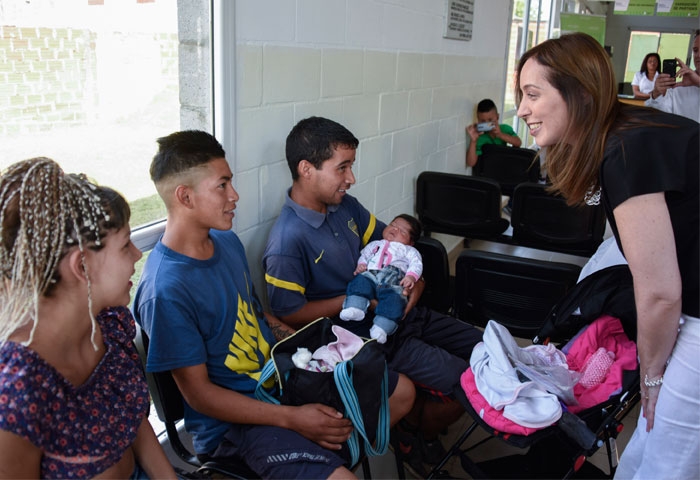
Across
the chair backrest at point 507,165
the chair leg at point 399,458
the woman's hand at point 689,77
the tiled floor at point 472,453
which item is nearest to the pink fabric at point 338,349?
the chair leg at point 399,458

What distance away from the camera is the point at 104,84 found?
1710mm

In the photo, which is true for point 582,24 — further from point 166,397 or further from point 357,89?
point 166,397

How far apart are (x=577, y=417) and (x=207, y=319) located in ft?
3.60

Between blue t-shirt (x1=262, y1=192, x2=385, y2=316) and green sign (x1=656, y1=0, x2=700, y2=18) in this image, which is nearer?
blue t-shirt (x1=262, y1=192, x2=385, y2=316)

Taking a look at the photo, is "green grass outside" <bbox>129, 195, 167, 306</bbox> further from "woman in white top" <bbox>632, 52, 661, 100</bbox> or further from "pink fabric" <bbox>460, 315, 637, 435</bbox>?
"woman in white top" <bbox>632, 52, 661, 100</bbox>

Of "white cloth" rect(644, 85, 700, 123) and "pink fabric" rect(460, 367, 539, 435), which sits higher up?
"white cloth" rect(644, 85, 700, 123)

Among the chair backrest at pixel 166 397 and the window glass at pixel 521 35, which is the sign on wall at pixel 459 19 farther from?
the chair backrest at pixel 166 397

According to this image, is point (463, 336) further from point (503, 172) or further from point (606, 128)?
point (503, 172)

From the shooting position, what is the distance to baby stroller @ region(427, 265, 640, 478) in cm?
168

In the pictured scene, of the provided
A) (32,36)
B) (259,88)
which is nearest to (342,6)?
(259,88)

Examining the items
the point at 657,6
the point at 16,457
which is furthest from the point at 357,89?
the point at 657,6

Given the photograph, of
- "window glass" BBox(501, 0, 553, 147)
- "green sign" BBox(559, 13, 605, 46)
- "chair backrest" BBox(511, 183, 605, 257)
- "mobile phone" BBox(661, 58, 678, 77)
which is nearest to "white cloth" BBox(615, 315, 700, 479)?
"chair backrest" BBox(511, 183, 605, 257)

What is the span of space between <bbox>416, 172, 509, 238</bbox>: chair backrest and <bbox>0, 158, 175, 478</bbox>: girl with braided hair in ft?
8.57

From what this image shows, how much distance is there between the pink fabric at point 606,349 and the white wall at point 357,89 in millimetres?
1238
